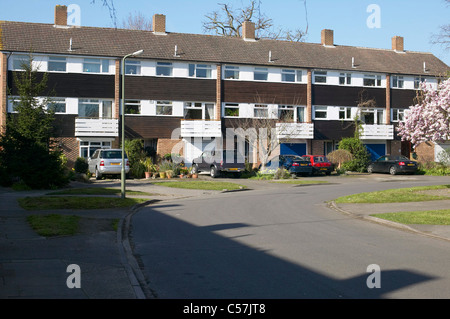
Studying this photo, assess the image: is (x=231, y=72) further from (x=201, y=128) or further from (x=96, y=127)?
(x=96, y=127)

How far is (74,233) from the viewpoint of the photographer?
11.7 m

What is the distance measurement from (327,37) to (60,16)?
2397 cm

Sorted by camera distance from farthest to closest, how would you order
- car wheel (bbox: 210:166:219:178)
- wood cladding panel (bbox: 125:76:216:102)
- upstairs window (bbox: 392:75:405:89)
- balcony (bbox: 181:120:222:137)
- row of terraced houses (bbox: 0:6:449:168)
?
upstairs window (bbox: 392:75:405:89) < balcony (bbox: 181:120:222:137) < wood cladding panel (bbox: 125:76:216:102) < row of terraced houses (bbox: 0:6:449:168) < car wheel (bbox: 210:166:219:178)

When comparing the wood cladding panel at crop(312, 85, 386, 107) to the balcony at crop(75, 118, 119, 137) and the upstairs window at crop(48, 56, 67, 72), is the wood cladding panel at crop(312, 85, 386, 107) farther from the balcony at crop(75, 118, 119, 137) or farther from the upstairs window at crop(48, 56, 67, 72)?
the upstairs window at crop(48, 56, 67, 72)

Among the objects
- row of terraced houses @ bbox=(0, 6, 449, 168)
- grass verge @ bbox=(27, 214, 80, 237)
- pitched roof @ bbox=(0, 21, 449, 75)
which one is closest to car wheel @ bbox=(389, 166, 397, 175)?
row of terraced houses @ bbox=(0, 6, 449, 168)

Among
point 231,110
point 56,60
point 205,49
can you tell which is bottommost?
point 231,110

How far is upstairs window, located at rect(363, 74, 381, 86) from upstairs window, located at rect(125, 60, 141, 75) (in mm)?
20329

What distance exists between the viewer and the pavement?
6.77 meters

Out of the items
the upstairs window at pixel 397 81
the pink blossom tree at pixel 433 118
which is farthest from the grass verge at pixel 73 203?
the upstairs window at pixel 397 81

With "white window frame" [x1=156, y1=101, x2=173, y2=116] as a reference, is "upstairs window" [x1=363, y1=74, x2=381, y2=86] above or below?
above

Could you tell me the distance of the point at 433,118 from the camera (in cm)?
2331

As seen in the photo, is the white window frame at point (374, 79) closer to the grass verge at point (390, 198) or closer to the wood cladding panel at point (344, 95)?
the wood cladding panel at point (344, 95)

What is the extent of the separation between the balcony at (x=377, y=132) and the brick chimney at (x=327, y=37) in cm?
901

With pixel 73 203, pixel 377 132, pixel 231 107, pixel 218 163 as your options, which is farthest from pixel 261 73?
pixel 73 203
